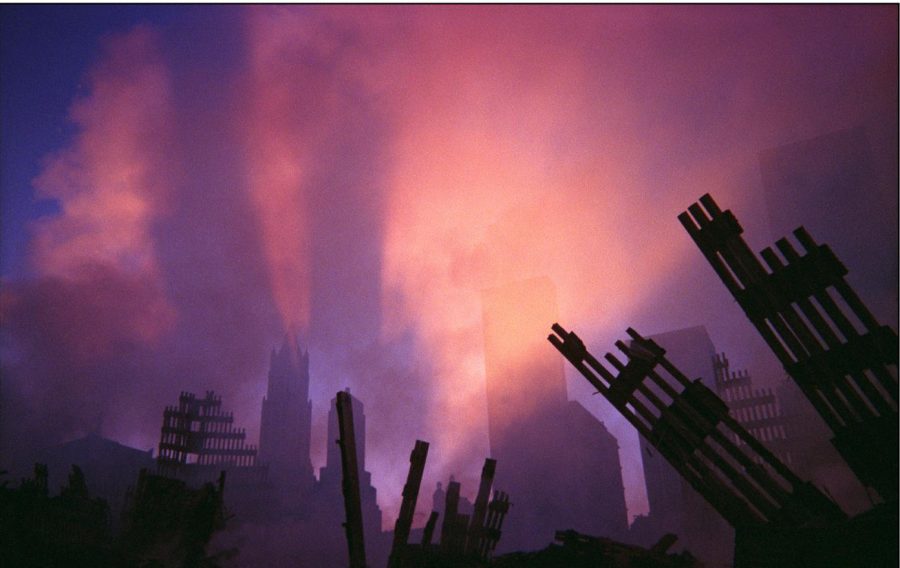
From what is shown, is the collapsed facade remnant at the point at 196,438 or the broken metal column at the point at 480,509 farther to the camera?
the collapsed facade remnant at the point at 196,438

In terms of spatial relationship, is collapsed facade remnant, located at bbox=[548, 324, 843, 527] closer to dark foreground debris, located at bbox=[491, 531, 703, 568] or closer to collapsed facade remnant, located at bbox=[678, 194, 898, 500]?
collapsed facade remnant, located at bbox=[678, 194, 898, 500]

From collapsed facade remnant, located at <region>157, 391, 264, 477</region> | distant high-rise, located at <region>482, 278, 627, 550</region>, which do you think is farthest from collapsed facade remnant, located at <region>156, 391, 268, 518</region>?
distant high-rise, located at <region>482, 278, 627, 550</region>

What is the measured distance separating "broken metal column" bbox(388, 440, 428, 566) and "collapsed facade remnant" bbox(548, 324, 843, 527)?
3.06m

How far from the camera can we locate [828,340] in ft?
16.9

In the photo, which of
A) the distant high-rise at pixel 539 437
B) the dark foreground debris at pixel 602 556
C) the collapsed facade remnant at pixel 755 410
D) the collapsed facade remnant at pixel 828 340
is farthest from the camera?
the distant high-rise at pixel 539 437

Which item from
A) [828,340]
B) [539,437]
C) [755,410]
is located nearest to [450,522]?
[828,340]

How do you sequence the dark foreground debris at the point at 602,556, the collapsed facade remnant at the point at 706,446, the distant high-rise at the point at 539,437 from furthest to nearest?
the distant high-rise at the point at 539,437 → the dark foreground debris at the point at 602,556 → the collapsed facade remnant at the point at 706,446

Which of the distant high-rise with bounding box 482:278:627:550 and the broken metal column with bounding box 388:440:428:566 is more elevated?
the distant high-rise with bounding box 482:278:627:550

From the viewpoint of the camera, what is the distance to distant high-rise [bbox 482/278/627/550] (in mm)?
63438

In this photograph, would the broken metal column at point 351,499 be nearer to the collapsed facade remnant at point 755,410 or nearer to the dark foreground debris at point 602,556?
the dark foreground debris at point 602,556

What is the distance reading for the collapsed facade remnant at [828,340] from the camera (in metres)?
4.75

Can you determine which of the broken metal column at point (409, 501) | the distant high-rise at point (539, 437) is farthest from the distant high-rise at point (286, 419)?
the broken metal column at point (409, 501)

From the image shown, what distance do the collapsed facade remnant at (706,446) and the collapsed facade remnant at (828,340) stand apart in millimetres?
975

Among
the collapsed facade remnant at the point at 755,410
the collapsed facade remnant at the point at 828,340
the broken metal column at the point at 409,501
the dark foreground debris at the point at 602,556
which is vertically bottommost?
the dark foreground debris at the point at 602,556
